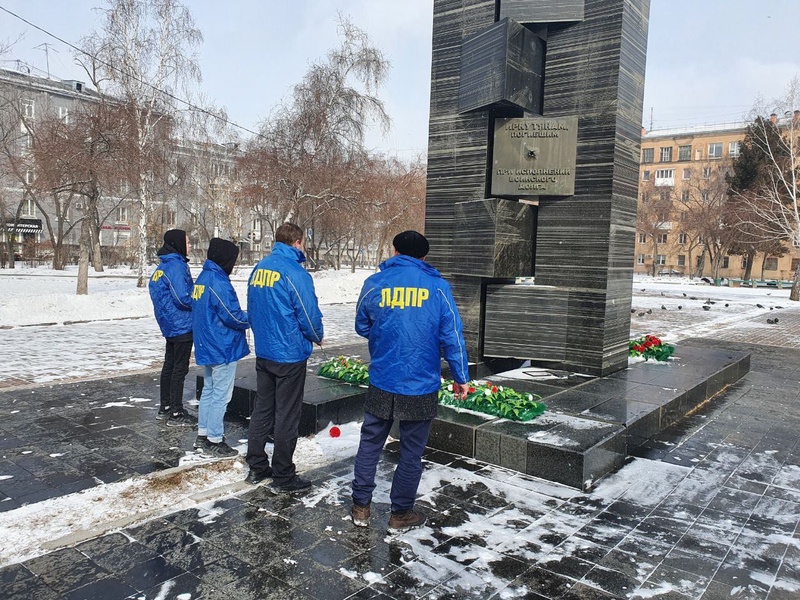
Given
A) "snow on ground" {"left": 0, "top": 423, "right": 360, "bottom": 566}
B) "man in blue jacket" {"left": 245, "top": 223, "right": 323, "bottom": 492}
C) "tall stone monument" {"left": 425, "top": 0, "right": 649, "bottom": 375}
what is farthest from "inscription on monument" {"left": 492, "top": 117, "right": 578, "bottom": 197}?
"snow on ground" {"left": 0, "top": 423, "right": 360, "bottom": 566}

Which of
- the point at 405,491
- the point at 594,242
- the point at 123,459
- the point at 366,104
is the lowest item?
the point at 123,459

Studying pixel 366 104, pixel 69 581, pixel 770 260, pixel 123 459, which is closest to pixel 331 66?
pixel 366 104

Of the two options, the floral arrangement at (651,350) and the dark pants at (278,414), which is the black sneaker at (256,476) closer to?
the dark pants at (278,414)

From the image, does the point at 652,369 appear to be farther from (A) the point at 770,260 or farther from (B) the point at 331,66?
(A) the point at 770,260

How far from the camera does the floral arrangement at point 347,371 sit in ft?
21.2

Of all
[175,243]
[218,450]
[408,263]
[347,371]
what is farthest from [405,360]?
[175,243]

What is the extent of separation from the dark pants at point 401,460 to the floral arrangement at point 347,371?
9.01ft

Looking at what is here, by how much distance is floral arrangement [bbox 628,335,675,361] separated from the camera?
8.19 meters

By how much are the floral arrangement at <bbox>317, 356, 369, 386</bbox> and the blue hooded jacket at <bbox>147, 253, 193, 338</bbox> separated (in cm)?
162

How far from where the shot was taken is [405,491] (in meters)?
3.60

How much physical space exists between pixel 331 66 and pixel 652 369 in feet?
74.5

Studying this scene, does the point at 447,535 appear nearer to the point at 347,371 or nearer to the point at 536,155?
the point at 347,371

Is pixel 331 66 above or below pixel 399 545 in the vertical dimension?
above

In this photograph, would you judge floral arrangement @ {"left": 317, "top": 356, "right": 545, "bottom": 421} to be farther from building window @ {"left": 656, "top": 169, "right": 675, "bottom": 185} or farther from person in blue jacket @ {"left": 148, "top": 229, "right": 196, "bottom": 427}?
building window @ {"left": 656, "top": 169, "right": 675, "bottom": 185}
